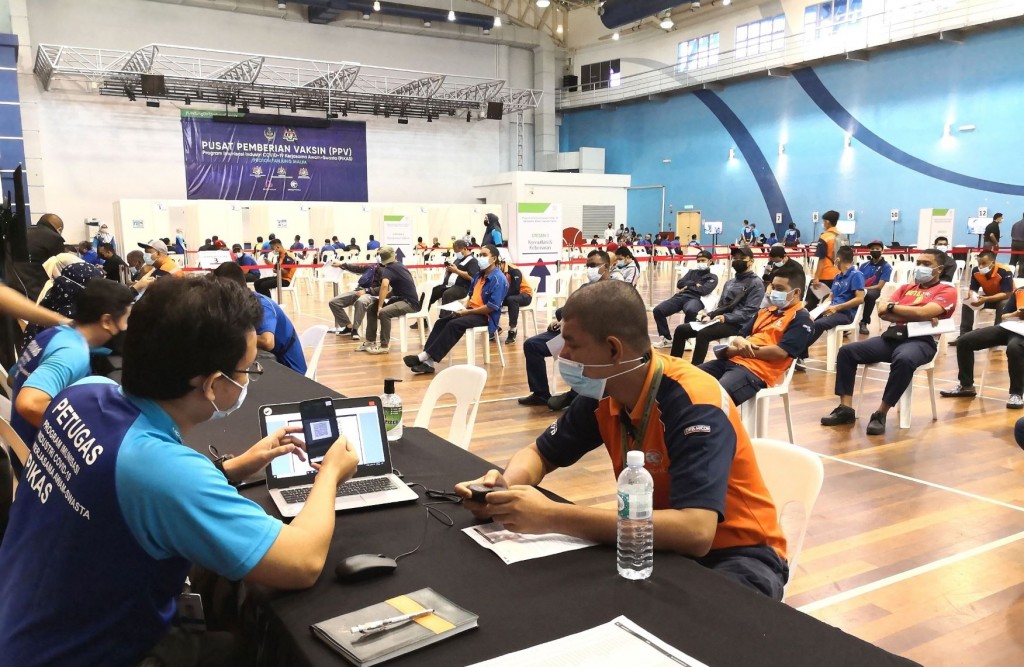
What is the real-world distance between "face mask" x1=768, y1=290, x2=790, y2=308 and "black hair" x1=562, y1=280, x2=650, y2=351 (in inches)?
123

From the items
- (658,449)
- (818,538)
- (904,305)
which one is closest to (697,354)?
(904,305)

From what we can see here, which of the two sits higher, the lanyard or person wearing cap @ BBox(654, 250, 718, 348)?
the lanyard

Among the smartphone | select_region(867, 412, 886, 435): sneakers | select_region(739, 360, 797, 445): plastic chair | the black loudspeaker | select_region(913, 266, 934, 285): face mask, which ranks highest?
the black loudspeaker

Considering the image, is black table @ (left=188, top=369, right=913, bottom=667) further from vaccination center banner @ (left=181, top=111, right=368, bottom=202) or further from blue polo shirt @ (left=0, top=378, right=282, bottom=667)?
vaccination center banner @ (left=181, top=111, right=368, bottom=202)

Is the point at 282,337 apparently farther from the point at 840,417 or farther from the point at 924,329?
→ the point at 924,329

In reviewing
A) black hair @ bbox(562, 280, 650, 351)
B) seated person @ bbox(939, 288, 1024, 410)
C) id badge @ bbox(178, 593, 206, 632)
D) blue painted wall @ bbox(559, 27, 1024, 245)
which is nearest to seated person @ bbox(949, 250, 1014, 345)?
seated person @ bbox(939, 288, 1024, 410)

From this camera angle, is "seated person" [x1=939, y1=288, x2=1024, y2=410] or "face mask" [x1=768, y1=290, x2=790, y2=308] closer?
"face mask" [x1=768, y1=290, x2=790, y2=308]

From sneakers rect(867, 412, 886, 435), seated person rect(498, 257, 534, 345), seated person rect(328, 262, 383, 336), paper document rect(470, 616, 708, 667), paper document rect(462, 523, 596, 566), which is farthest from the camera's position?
seated person rect(328, 262, 383, 336)

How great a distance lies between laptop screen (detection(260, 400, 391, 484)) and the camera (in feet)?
6.32

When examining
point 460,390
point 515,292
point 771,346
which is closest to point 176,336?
point 460,390

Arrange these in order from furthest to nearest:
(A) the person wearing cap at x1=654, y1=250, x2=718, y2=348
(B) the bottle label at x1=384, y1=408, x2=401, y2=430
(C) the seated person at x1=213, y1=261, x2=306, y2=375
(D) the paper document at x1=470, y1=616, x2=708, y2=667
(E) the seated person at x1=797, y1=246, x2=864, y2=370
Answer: (A) the person wearing cap at x1=654, y1=250, x2=718, y2=348 < (E) the seated person at x1=797, y1=246, x2=864, y2=370 < (C) the seated person at x1=213, y1=261, x2=306, y2=375 < (B) the bottle label at x1=384, y1=408, x2=401, y2=430 < (D) the paper document at x1=470, y1=616, x2=708, y2=667

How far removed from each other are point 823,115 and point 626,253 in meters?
15.5

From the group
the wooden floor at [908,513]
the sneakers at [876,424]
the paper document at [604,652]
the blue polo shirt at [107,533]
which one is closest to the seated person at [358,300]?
the wooden floor at [908,513]

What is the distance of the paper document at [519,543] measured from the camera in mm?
1525
